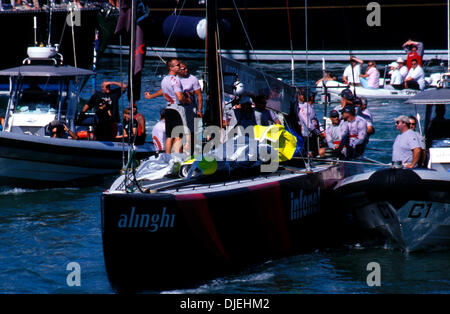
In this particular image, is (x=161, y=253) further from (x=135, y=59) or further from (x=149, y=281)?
(x=135, y=59)

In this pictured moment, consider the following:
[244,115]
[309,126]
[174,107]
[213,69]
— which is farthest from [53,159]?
[213,69]

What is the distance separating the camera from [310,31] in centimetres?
3578

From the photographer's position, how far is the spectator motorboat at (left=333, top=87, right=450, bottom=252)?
9.77 meters

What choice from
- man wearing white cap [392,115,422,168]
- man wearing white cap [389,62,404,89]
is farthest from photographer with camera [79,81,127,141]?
man wearing white cap [389,62,404,89]

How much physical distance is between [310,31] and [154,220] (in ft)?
94.0

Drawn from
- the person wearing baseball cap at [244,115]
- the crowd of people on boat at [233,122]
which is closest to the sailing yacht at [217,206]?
the person wearing baseball cap at [244,115]

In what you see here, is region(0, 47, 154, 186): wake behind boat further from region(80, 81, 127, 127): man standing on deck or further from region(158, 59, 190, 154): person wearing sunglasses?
region(158, 59, 190, 154): person wearing sunglasses

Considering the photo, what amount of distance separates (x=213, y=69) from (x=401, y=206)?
293 centimetres

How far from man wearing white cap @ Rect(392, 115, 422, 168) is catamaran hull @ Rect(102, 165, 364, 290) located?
2.33m

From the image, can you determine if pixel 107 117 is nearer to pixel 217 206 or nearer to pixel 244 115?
pixel 244 115

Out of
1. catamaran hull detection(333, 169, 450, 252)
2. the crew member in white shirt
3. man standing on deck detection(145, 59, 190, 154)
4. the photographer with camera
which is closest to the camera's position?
catamaran hull detection(333, 169, 450, 252)

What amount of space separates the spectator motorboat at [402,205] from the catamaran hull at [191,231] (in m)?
1.02
